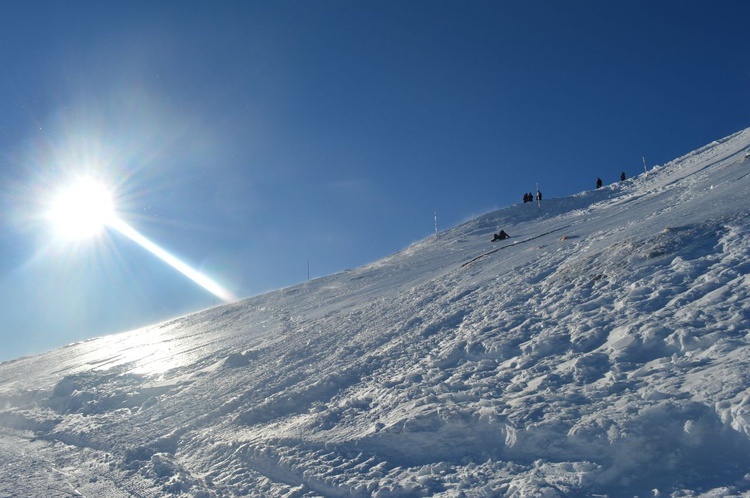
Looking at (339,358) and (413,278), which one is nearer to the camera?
(339,358)

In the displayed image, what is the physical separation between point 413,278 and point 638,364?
1680cm

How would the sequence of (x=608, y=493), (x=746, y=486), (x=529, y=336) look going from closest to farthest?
(x=746, y=486) < (x=608, y=493) < (x=529, y=336)

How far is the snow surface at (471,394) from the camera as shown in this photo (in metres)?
7.18

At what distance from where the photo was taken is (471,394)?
384 inches

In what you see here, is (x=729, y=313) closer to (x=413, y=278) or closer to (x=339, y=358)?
(x=339, y=358)

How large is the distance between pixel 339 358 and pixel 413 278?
11110mm

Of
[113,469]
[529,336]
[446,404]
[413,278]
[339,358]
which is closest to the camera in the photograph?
[446,404]

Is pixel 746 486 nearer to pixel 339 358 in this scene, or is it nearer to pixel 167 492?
pixel 167 492

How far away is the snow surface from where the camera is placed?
7184mm

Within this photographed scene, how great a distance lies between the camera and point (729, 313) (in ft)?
31.3

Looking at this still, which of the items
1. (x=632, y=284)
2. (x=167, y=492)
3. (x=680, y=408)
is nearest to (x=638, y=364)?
(x=680, y=408)

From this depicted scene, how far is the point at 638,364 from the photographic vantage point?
9.00m

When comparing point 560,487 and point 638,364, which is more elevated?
point 638,364


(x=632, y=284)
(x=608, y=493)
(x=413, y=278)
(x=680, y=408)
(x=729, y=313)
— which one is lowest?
(x=608, y=493)
